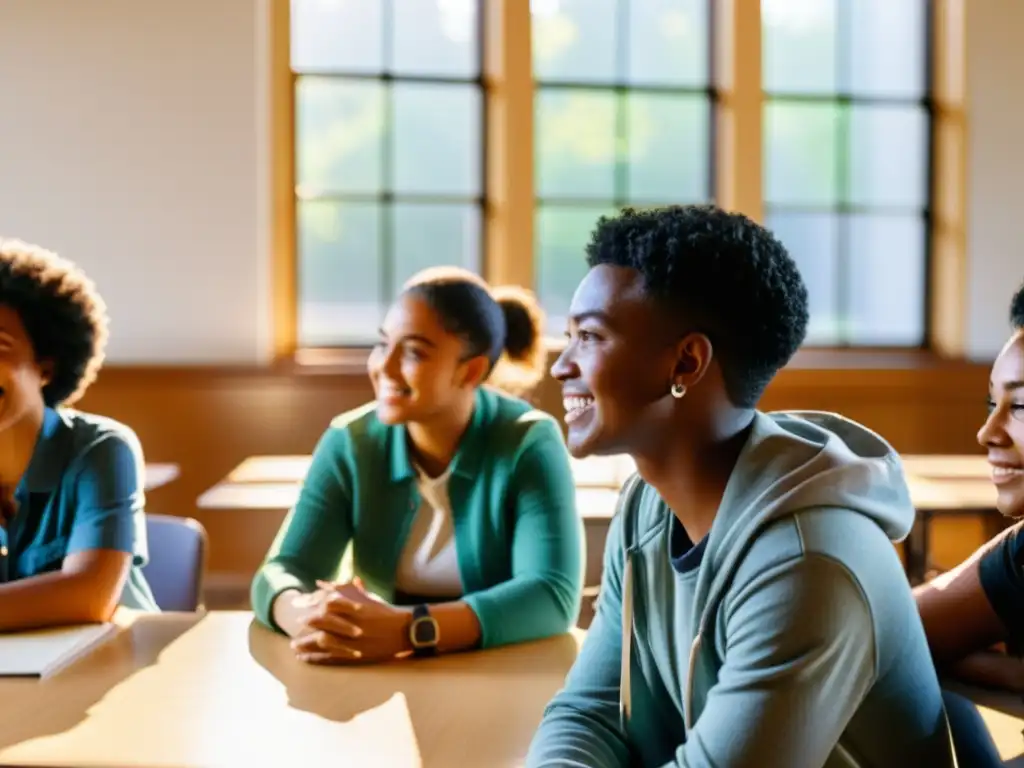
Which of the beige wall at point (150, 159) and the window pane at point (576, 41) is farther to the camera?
the window pane at point (576, 41)

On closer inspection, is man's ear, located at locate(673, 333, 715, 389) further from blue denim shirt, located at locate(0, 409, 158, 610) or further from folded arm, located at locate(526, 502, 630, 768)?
blue denim shirt, located at locate(0, 409, 158, 610)

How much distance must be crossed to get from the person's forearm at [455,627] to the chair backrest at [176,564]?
0.72 metres

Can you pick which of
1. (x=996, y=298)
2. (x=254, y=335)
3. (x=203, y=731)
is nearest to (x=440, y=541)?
(x=203, y=731)

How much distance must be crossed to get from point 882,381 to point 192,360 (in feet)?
10.1

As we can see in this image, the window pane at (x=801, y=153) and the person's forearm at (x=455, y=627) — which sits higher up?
the window pane at (x=801, y=153)

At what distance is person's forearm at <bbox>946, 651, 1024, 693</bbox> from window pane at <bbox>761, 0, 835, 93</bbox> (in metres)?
4.13

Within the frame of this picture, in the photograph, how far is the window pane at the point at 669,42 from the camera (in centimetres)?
496

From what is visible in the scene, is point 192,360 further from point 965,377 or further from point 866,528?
point 866,528

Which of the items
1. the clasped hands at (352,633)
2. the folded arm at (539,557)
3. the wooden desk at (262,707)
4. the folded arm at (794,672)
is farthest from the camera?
the folded arm at (539,557)

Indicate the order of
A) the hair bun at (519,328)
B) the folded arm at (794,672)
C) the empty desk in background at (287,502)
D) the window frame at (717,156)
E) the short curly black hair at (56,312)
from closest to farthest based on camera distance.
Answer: the folded arm at (794,672) → the short curly black hair at (56,312) → the hair bun at (519,328) → the empty desk in background at (287,502) → the window frame at (717,156)

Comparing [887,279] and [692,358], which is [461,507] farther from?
[887,279]

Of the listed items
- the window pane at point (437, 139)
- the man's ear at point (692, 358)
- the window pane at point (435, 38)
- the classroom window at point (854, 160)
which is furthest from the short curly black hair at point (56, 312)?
the classroom window at point (854, 160)

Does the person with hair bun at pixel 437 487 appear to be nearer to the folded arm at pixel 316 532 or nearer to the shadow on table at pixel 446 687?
the folded arm at pixel 316 532

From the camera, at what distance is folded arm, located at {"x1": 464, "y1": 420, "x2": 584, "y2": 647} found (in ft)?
5.10
